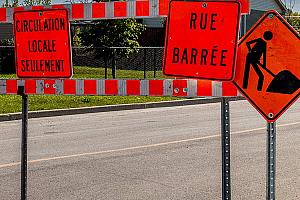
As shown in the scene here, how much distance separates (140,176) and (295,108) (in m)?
10.9

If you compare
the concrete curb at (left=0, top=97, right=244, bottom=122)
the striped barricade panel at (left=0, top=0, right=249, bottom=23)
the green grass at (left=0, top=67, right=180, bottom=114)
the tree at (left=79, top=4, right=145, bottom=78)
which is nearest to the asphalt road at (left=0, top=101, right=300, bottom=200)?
the concrete curb at (left=0, top=97, right=244, bottom=122)

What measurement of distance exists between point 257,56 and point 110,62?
87.3 feet

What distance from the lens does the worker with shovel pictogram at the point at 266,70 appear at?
15.8ft

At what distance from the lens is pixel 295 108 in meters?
18.3

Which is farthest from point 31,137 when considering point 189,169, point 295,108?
point 295,108

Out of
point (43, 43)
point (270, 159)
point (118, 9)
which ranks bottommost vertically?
point (270, 159)

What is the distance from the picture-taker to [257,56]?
485 centimetres

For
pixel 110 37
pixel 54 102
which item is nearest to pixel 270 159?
pixel 54 102

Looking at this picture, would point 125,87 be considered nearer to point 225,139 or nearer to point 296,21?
point 225,139

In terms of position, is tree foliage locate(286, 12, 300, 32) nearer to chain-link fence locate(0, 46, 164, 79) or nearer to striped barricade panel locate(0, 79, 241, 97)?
striped barricade panel locate(0, 79, 241, 97)

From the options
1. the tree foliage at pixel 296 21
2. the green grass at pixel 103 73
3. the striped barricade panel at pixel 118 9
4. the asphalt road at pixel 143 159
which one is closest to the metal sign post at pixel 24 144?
the striped barricade panel at pixel 118 9

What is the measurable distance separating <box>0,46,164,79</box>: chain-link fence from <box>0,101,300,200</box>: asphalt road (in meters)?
12.8

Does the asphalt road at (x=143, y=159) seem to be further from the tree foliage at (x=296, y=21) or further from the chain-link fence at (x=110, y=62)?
the chain-link fence at (x=110, y=62)

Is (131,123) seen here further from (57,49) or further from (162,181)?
(57,49)
